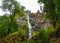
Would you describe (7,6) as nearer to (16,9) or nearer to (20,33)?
(16,9)

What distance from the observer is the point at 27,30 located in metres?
42.3

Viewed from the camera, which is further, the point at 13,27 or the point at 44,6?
the point at 13,27

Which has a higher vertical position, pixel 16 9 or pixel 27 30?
pixel 16 9

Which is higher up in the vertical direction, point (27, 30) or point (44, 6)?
point (44, 6)

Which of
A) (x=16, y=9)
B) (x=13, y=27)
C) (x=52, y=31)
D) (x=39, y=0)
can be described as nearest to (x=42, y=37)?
(x=52, y=31)

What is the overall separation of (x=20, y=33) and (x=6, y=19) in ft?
12.2

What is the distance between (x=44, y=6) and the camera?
39.4m

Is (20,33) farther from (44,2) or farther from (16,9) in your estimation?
(44,2)

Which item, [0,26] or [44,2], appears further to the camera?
[0,26]

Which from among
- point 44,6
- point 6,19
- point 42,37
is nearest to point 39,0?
point 44,6

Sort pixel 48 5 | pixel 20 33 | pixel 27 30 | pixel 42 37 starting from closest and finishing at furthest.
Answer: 1. pixel 42 37
2. pixel 48 5
3. pixel 27 30
4. pixel 20 33

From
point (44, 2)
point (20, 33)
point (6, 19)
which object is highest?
point (44, 2)

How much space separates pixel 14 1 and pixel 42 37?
52.9 ft

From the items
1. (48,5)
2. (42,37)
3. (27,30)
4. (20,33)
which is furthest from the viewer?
(20,33)
